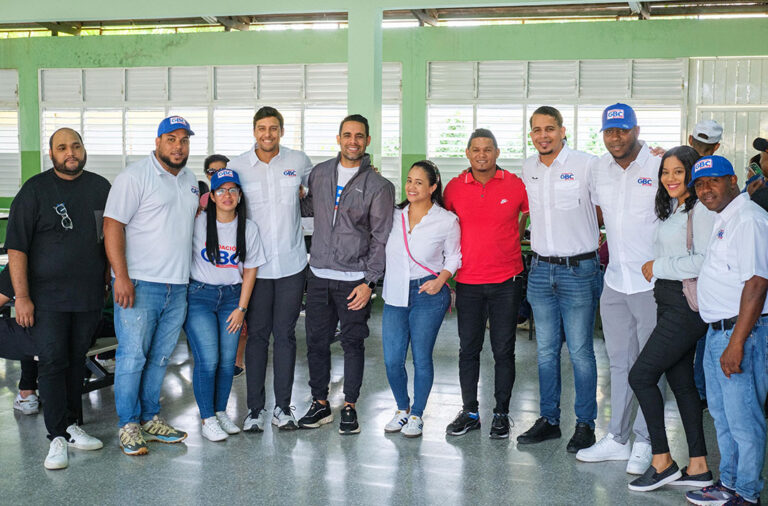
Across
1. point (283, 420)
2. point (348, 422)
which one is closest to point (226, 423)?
point (283, 420)

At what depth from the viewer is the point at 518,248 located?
4387 mm

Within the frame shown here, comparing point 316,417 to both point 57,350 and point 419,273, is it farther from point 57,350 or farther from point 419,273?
point 57,350

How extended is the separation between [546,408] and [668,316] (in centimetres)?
113

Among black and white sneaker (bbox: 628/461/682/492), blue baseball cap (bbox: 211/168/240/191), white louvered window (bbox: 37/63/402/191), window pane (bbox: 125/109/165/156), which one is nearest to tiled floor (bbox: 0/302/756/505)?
black and white sneaker (bbox: 628/461/682/492)

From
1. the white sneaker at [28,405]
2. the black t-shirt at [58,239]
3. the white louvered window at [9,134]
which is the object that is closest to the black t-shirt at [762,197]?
the black t-shirt at [58,239]

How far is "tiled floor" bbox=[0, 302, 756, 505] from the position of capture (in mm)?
3613

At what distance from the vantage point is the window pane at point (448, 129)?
10766mm

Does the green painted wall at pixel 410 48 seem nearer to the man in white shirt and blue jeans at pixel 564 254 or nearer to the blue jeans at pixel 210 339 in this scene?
the man in white shirt and blue jeans at pixel 564 254

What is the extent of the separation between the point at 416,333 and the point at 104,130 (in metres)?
8.89

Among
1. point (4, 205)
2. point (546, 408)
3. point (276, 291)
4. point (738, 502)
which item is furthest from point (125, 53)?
point (738, 502)

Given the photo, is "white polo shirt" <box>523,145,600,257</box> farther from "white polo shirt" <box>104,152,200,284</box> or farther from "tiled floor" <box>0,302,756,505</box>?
"white polo shirt" <box>104,152,200,284</box>

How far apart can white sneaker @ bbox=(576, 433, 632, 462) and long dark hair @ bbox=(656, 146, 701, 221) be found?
1222 millimetres

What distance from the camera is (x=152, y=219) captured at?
161 inches

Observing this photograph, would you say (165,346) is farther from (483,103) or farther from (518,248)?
(483,103)
